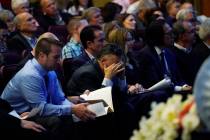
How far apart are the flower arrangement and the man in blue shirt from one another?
7.69 feet

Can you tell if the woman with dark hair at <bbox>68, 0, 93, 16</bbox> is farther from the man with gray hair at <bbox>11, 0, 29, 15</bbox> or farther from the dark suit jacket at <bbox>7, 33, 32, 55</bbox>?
the dark suit jacket at <bbox>7, 33, 32, 55</bbox>

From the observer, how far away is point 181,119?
2.13 m

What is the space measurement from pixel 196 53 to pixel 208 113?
4.56 m

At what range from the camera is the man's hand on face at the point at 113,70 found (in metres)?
5.15

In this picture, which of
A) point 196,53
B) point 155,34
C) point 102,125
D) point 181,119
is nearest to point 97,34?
point 155,34

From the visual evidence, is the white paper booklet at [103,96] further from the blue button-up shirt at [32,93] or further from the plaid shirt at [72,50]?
the plaid shirt at [72,50]

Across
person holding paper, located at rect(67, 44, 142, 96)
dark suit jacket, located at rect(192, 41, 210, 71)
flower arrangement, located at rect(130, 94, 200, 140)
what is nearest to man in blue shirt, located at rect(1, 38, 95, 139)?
person holding paper, located at rect(67, 44, 142, 96)

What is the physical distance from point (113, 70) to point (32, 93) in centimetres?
77

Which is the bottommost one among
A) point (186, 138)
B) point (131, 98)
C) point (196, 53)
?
point (196, 53)

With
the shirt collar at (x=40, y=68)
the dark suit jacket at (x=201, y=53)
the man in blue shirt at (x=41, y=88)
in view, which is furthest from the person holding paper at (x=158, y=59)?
the shirt collar at (x=40, y=68)

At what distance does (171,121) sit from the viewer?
215 cm

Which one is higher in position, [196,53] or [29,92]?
[29,92]

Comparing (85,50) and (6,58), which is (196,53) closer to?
(85,50)

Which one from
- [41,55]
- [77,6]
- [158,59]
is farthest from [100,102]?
[77,6]
